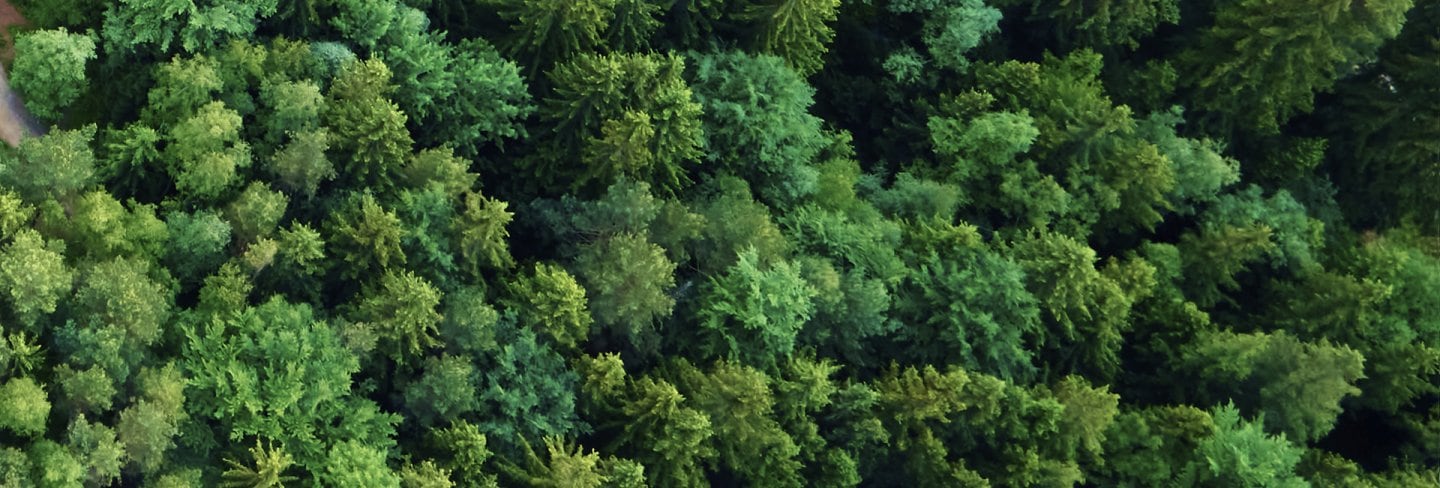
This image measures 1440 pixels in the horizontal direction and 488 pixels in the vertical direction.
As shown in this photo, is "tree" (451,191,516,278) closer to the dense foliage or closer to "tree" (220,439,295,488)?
the dense foliage

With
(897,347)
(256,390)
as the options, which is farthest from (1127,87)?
(256,390)

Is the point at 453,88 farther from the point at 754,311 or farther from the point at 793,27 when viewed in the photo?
the point at 793,27

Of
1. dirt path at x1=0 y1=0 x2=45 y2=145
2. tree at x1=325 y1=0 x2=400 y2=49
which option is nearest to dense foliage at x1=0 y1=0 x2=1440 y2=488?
tree at x1=325 y1=0 x2=400 y2=49

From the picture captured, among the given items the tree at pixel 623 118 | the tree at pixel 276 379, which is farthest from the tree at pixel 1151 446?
the tree at pixel 276 379

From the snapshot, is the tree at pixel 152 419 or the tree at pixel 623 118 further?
the tree at pixel 623 118

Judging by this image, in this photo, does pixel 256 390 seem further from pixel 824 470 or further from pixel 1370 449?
pixel 1370 449

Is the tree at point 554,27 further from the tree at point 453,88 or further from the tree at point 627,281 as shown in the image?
the tree at point 627,281
